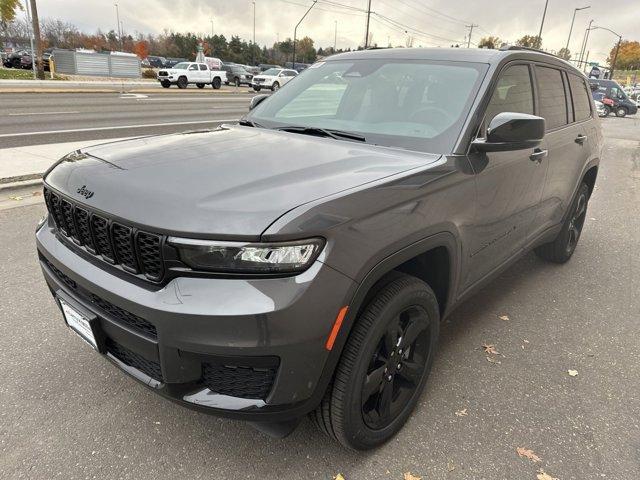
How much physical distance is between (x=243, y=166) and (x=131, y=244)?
0.61m

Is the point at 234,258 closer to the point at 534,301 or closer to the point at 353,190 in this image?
the point at 353,190

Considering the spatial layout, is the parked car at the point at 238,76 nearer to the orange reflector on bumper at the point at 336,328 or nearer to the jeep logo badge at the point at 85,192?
the jeep logo badge at the point at 85,192

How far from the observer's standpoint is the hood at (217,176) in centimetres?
178

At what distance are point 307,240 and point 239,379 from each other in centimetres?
57

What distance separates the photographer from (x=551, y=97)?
3.74m

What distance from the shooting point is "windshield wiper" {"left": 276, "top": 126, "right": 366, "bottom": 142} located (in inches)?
109

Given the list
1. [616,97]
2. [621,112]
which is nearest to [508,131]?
[616,97]

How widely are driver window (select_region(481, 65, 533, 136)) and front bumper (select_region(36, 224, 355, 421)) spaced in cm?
160

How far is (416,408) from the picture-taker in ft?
8.85

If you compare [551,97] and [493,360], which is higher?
[551,97]

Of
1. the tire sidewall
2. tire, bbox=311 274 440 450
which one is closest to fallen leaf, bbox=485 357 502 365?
tire, bbox=311 274 440 450

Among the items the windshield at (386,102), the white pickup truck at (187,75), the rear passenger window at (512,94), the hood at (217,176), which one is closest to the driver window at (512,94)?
the rear passenger window at (512,94)

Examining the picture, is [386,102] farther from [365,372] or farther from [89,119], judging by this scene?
[89,119]

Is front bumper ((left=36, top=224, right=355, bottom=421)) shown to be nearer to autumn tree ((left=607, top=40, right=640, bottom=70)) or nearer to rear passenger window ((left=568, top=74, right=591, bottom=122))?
rear passenger window ((left=568, top=74, right=591, bottom=122))
